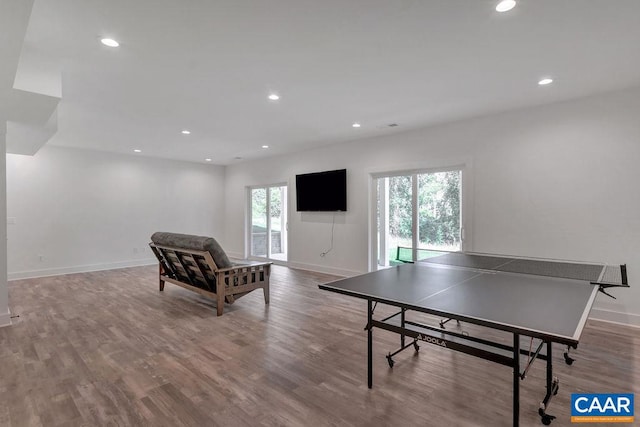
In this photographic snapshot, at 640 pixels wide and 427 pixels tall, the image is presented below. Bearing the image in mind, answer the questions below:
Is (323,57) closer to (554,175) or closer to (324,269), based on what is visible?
(554,175)

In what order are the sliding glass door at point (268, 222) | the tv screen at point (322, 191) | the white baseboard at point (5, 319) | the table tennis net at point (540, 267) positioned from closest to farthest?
the table tennis net at point (540, 267)
the white baseboard at point (5, 319)
the tv screen at point (322, 191)
the sliding glass door at point (268, 222)

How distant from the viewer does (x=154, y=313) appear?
12.8 ft

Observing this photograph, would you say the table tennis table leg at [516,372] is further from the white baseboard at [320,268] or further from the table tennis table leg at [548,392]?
the white baseboard at [320,268]

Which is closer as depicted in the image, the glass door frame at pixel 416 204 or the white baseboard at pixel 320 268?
the glass door frame at pixel 416 204

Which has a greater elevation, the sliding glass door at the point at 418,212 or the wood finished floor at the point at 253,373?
the sliding glass door at the point at 418,212

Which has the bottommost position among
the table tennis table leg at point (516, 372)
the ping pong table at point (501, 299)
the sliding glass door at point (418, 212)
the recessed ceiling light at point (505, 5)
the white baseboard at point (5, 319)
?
the white baseboard at point (5, 319)

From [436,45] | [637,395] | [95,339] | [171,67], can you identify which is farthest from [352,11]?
→ [95,339]

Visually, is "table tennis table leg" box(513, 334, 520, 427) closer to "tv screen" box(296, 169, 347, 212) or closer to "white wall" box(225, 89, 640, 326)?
"white wall" box(225, 89, 640, 326)

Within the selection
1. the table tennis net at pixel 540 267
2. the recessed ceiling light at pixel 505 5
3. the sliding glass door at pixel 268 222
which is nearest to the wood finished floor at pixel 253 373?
the table tennis net at pixel 540 267

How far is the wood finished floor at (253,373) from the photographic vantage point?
1.95m

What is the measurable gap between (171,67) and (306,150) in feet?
13.5

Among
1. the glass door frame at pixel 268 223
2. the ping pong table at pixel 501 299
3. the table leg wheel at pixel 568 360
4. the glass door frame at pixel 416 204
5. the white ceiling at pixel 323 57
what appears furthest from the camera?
the glass door frame at pixel 268 223

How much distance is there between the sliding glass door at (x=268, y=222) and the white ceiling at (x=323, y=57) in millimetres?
3501

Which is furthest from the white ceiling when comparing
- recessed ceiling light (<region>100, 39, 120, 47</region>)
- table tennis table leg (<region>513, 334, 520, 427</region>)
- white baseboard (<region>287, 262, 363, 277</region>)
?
white baseboard (<region>287, 262, 363, 277</region>)
